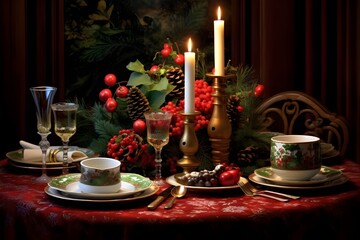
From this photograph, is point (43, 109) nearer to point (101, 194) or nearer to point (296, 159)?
point (101, 194)

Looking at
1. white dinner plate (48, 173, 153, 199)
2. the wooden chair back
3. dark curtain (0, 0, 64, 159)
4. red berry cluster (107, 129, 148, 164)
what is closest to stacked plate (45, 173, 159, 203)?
white dinner plate (48, 173, 153, 199)

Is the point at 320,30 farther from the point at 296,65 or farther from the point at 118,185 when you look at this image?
the point at 118,185

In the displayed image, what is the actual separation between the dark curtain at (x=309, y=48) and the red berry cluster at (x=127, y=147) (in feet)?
4.70

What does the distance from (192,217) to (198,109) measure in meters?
0.51

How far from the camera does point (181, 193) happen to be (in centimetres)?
149

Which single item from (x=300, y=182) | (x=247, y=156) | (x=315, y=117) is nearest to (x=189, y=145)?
(x=247, y=156)

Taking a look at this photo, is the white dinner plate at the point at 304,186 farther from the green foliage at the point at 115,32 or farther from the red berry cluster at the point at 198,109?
the green foliage at the point at 115,32

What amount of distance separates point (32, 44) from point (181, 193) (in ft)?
5.99

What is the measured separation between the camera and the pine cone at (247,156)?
1768mm

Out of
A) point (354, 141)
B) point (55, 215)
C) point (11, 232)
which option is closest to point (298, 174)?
point (55, 215)

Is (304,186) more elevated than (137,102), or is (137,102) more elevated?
(137,102)

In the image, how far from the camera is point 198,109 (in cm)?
176

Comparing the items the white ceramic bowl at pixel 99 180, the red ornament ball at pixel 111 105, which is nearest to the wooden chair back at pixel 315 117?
the red ornament ball at pixel 111 105

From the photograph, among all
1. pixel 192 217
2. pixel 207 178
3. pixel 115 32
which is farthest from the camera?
pixel 115 32
